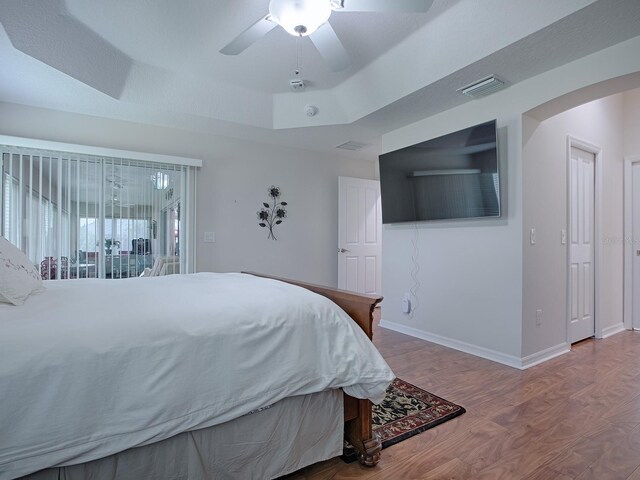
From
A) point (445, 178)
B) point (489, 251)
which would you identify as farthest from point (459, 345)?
point (445, 178)

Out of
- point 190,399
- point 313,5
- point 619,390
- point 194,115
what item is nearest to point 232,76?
point 194,115

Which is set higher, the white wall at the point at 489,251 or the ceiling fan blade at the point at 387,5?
the ceiling fan blade at the point at 387,5

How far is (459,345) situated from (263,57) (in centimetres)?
307

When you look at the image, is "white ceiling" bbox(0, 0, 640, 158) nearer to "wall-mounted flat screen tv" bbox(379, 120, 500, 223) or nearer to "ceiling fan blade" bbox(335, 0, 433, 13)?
"wall-mounted flat screen tv" bbox(379, 120, 500, 223)

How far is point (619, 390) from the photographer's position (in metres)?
2.34

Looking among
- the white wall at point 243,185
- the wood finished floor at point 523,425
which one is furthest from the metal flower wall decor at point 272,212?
the wood finished floor at point 523,425

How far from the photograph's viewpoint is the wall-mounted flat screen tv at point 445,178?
2836 millimetres

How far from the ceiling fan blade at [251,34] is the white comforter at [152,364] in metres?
1.42

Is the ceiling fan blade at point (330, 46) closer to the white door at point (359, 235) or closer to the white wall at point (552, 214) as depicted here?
the white wall at point (552, 214)

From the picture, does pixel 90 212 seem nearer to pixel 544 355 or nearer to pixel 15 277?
pixel 15 277

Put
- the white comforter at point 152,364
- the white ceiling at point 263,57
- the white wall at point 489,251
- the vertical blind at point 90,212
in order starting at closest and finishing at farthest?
the white comforter at point 152,364 < the white ceiling at point 263,57 < the white wall at point 489,251 < the vertical blind at point 90,212

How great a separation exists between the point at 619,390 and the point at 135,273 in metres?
4.07

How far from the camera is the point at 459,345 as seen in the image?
A: 3215 mm

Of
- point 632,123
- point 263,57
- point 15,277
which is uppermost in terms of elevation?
point 263,57
